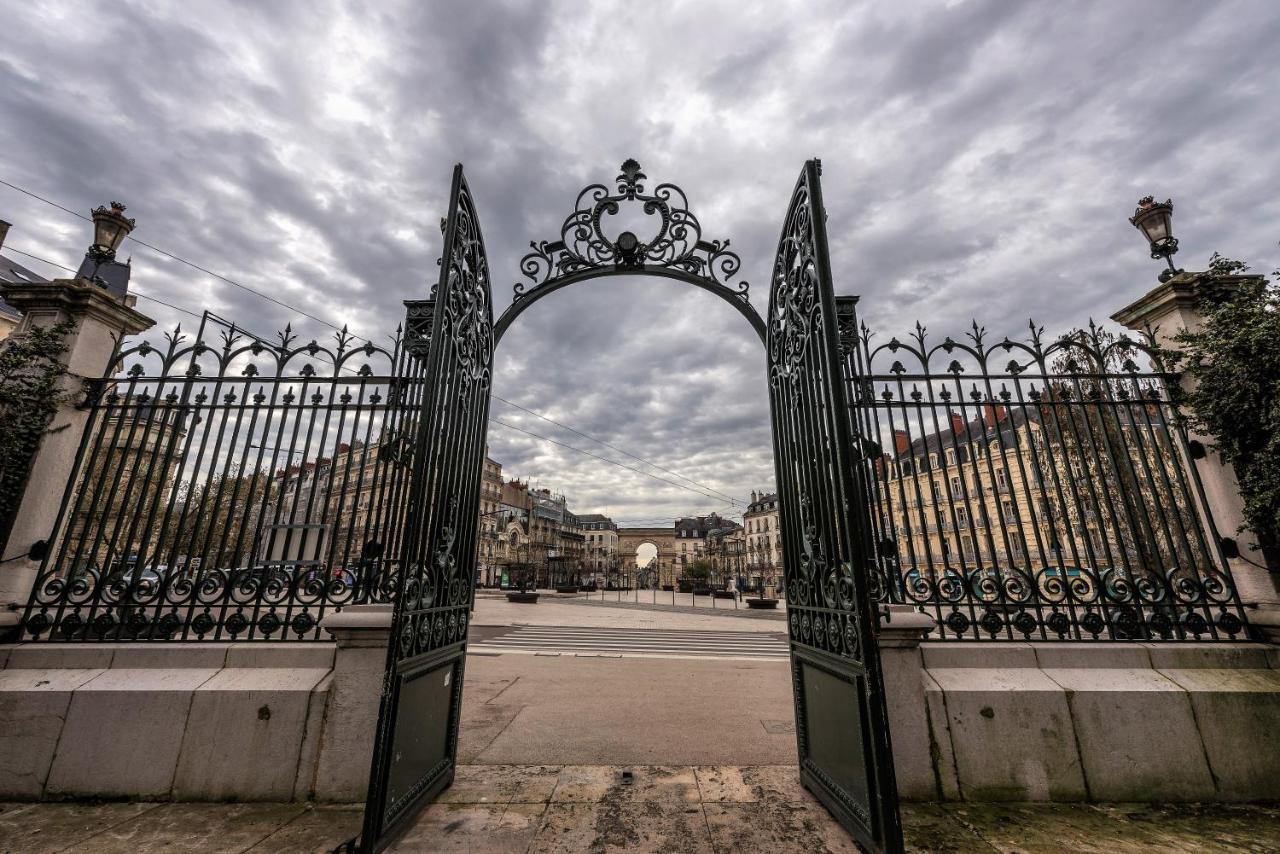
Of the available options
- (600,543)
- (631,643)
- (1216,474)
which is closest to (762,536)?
(600,543)

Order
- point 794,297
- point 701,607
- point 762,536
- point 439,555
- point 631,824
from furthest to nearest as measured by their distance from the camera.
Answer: point 762,536 → point 701,607 → point 794,297 → point 439,555 → point 631,824

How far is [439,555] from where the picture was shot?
11.8 ft

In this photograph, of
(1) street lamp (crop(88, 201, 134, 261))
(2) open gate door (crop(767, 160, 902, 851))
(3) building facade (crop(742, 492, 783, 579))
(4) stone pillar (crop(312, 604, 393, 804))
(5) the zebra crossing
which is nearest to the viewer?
(2) open gate door (crop(767, 160, 902, 851))

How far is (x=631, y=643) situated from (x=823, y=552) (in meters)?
10.5

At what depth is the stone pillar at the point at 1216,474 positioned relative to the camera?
394 cm

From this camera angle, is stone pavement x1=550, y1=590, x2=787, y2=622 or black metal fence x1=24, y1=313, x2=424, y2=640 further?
stone pavement x1=550, y1=590, x2=787, y2=622

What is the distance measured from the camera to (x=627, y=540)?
114625 millimetres

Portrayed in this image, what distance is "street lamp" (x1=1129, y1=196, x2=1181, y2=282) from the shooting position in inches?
183

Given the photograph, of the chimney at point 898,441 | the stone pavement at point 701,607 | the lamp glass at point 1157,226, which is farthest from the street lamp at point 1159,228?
the stone pavement at point 701,607

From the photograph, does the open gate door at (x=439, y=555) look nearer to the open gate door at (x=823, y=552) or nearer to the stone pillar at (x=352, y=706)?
the stone pillar at (x=352, y=706)

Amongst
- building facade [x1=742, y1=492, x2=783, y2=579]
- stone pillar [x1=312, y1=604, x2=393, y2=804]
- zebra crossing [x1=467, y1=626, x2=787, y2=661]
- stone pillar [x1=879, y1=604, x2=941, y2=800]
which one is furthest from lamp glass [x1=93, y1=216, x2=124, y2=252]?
building facade [x1=742, y1=492, x2=783, y2=579]

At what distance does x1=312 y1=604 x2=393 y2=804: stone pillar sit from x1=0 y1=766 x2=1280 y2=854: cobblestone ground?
15 cm

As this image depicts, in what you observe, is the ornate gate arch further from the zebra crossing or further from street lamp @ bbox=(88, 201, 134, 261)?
the zebra crossing

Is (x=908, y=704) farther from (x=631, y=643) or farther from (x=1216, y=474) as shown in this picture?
(x=631, y=643)
